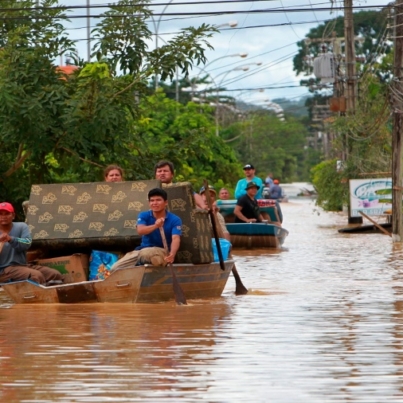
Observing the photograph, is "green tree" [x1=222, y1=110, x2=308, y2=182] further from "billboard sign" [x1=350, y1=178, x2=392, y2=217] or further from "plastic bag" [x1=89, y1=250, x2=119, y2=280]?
"plastic bag" [x1=89, y1=250, x2=119, y2=280]

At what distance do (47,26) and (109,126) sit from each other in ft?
8.65

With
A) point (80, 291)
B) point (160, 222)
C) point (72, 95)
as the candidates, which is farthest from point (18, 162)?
point (160, 222)

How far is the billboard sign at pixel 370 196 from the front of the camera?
3416 cm

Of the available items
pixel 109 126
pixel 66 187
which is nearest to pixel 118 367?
pixel 66 187

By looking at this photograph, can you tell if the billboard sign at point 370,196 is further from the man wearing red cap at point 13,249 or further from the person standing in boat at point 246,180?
the man wearing red cap at point 13,249

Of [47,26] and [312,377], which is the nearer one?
[312,377]

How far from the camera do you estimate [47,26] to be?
22.3 metres

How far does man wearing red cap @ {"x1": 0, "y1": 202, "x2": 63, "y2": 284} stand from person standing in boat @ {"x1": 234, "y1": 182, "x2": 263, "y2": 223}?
1168 cm

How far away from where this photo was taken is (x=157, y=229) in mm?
14461

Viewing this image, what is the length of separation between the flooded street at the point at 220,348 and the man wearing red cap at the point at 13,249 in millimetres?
445

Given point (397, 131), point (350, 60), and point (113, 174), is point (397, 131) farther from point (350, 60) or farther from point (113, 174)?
point (113, 174)

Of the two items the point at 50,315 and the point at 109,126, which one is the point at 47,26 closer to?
the point at 109,126

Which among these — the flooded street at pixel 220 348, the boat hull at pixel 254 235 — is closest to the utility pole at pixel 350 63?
the boat hull at pixel 254 235

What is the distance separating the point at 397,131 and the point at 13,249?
15564 mm
